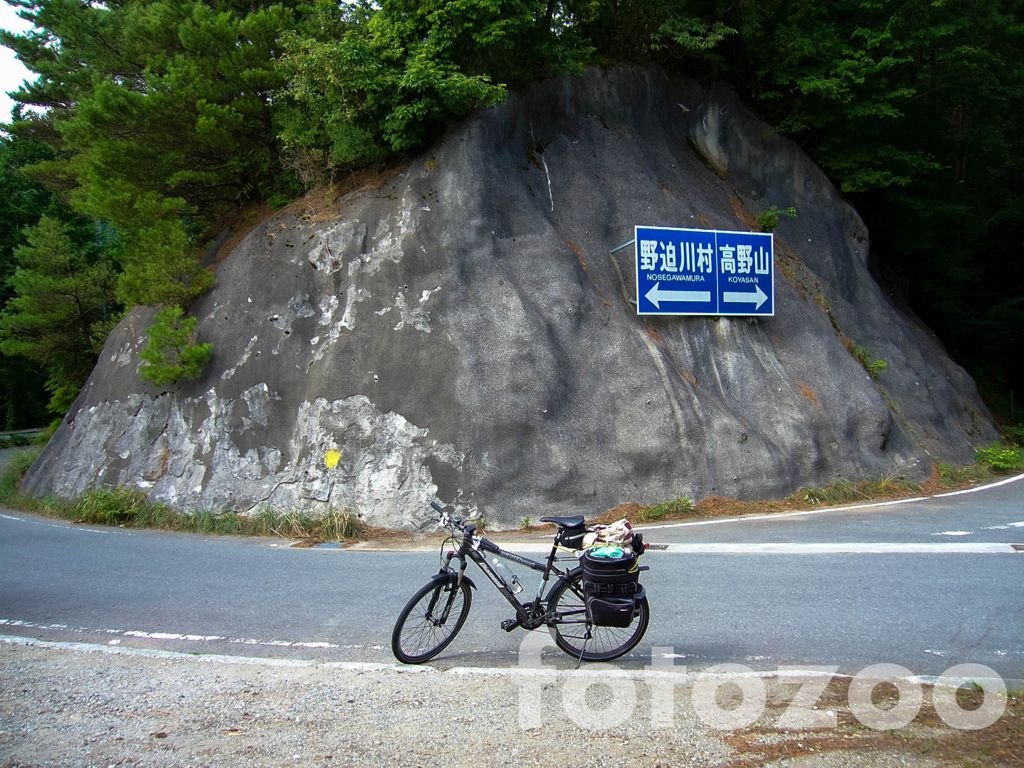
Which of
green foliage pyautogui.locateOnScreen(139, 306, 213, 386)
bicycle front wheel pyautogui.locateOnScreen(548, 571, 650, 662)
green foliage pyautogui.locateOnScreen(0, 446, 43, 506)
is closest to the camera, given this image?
bicycle front wheel pyautogui.locateOnScreen(548, 571, 650, 662)

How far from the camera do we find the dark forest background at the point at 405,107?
15.9 metres

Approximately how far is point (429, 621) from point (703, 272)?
12768 mm

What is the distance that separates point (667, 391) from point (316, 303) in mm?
6873

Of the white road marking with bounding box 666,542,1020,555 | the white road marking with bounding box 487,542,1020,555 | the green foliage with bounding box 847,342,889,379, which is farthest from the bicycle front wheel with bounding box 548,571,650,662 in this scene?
the green foliage with bounding box 847,342,889,379

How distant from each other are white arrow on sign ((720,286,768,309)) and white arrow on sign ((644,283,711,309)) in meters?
0.46

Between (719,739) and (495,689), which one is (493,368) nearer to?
(495,689)

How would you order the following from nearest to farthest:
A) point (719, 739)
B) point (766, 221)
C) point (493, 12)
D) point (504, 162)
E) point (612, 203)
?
point (719, 739) < point (493, 12) < point (504, 162) < point (612, 203) < point (766, 221)

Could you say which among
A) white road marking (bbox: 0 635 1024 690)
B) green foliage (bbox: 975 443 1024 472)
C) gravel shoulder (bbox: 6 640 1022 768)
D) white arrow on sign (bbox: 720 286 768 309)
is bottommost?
gravel shoulder (bbox: 6 640 1022 768)

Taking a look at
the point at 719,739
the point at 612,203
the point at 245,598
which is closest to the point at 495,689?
the point at 719,739

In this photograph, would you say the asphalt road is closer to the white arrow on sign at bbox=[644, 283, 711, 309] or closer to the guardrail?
the white arrow on sign at bbox=[644, 283, 711, 309]

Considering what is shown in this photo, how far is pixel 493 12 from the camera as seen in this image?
15.2 meters

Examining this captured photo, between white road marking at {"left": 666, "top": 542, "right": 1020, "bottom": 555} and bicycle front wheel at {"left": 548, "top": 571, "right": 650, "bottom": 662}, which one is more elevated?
white road marking at {"left": 666, "top": 542, "right": 1020, "bottom": 555}

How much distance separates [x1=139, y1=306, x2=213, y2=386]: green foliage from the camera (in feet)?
52.0

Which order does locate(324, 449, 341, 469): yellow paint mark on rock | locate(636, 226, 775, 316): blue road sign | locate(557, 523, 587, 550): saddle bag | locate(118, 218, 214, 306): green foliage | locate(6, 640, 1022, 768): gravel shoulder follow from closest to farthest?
locate(6, 640, 1022, 768): gravel shoulder
locate(557, 523, 587, 550): saddle bag
locate(324, 449, 341, 469): yellow paint mark on rock
locate(636, 226, 775, 316): blue road sign
locate(118, 218, 214, 306): green foliage
